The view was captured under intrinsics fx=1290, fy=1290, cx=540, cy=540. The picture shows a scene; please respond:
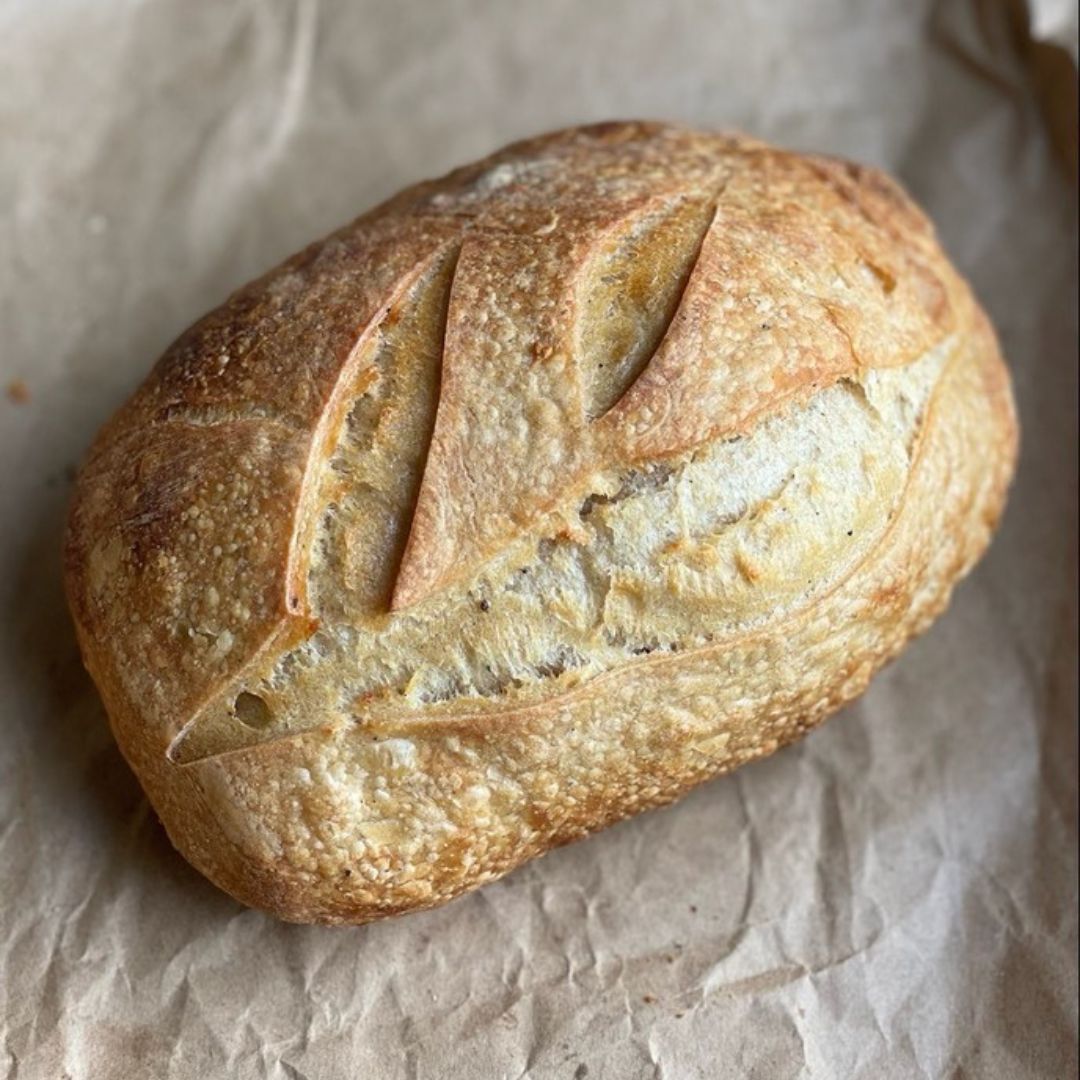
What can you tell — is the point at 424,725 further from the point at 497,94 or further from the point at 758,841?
the point at 497,94

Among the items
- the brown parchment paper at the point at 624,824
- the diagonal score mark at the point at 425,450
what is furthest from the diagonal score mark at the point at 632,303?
the brown parchment paper at the point at 624,824

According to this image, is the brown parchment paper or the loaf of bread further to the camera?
the brown parchment paper

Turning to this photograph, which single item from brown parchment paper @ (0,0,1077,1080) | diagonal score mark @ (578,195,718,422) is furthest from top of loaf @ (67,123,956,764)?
brown parchment paper @ (0,0,1077,1080)

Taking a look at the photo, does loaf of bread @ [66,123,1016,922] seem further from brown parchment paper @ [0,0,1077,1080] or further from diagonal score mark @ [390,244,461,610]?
brown parchment paper @ [0,0,1077,1080]

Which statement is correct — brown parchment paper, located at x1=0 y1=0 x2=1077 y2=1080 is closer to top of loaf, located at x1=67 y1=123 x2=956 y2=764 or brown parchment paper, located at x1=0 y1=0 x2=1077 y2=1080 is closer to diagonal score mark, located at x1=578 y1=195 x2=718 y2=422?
top of loaf, located at x1=67 y1=123 x2=956 y2=764

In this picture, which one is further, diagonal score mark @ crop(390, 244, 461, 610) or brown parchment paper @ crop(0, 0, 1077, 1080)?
brown parchment paper @ crop(0, 0, 1077, 1080)

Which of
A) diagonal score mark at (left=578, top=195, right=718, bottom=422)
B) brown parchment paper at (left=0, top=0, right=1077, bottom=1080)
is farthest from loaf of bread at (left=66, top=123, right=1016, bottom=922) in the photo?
brown parchment paper at (left=0, top=0, right=1077, bottom=1080)

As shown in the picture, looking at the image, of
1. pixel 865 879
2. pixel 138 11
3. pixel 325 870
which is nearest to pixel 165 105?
pixel 138 11

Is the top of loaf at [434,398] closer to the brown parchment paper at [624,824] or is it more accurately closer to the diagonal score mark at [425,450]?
the diagonal score mark at [425,450]
